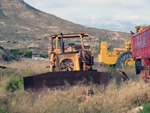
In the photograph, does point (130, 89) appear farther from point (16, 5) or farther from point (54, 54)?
point (16, 5)

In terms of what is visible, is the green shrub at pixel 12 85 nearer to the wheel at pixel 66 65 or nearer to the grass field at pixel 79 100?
the grass field at pixel 79 100

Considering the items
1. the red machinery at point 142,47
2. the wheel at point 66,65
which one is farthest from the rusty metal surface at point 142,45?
the wheel at point 66,65

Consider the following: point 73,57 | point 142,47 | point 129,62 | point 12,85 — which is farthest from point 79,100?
point 129,62

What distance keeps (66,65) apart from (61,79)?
119cm

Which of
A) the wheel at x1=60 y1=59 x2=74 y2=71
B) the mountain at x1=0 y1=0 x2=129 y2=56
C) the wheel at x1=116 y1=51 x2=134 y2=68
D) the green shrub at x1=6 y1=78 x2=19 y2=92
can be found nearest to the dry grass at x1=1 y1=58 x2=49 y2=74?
the green shrub at x1=6 y1=78 x2=19 y2=92

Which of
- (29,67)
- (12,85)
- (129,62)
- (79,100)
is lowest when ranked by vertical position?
(79,100)

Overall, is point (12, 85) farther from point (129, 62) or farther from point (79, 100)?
point (129, 62)

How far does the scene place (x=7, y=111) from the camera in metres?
6.32

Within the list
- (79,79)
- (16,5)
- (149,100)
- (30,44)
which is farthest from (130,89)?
(16,5)

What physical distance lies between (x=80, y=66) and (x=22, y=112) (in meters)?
3.46

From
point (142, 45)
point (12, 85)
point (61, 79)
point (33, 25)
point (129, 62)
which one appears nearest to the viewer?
point (61, 79)

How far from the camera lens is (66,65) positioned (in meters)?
8.87

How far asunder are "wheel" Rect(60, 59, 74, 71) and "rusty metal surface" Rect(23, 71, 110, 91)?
43.8 inches

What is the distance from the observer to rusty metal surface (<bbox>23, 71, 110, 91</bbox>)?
770 centimetres
